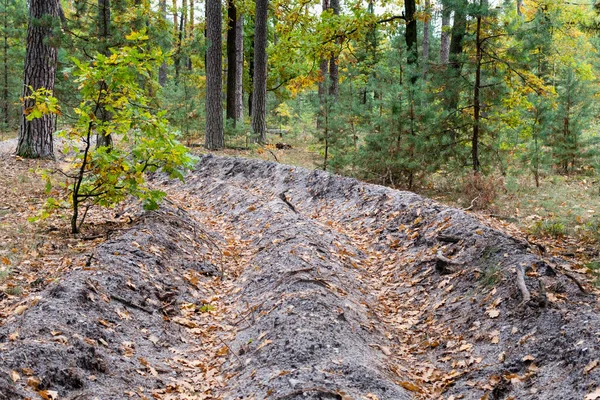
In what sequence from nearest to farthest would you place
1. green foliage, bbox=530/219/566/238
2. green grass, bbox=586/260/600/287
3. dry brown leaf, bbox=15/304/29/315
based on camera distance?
dry brown leaf, bbox=15/304/29/315 < green grass, bbox=586/260/600/287 < green foliage, bbox=530/219/566/238

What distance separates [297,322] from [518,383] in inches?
81.2

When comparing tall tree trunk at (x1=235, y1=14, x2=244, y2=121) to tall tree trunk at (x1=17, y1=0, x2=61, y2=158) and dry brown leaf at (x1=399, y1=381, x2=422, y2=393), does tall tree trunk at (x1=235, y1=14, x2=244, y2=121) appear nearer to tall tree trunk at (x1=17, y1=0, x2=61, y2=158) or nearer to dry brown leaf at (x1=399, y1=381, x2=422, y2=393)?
tall tree trunk at (x1=17, y1=0, x2=61, y2=158)

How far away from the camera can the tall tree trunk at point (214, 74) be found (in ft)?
53.8

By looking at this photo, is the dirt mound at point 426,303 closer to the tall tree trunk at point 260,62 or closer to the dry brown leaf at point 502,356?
the dry brown leaf at point 502,356

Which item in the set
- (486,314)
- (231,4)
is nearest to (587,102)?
(486,314)

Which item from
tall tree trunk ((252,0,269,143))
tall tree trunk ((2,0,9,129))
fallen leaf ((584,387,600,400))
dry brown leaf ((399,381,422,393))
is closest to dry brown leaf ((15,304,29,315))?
dry brown leaf ((399,381,422,393))

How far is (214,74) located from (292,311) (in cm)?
1304

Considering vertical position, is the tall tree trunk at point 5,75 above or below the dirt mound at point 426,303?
above

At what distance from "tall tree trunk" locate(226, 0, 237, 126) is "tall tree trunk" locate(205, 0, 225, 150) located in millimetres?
3829

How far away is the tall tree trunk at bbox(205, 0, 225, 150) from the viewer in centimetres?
1641

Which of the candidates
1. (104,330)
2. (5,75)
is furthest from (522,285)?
(5,75)

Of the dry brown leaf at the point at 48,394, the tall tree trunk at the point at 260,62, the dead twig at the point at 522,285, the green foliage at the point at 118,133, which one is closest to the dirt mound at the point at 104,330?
the dry brown leaf at the point at 48,394

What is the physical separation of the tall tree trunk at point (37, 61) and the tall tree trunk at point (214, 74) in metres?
5.80

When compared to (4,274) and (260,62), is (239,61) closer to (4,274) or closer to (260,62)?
(260,62)
